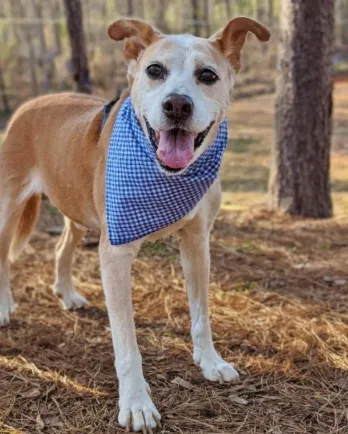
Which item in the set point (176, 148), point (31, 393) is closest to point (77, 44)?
point (176, 148)

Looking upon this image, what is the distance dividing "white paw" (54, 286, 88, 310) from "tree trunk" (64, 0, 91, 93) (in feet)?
12.4

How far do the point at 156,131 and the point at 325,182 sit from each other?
154 inches

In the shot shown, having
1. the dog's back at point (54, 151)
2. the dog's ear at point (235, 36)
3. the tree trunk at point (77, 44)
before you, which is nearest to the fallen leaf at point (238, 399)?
the dog's back at point (54, 151)

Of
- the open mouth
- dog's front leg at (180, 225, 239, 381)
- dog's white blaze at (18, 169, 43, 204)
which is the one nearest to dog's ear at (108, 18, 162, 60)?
the open mouth

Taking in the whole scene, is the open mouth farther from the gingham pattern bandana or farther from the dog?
the gingham pattern bandana

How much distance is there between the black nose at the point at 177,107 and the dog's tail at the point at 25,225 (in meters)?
1.97

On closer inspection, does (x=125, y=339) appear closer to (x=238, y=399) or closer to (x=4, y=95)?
(x=238, y=399)

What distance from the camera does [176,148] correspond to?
2963 mm

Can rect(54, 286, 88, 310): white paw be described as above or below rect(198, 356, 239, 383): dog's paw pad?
below

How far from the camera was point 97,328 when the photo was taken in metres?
4.25

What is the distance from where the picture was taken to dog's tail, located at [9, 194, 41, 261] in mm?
4555

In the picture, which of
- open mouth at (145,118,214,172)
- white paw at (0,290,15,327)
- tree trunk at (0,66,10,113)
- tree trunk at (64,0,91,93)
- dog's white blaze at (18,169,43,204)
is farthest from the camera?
tree trunk at (0,66,10,113)

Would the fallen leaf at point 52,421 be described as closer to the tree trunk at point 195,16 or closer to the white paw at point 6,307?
the white paw at point 6,307

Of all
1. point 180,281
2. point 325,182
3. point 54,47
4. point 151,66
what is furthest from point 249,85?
point 151,66
